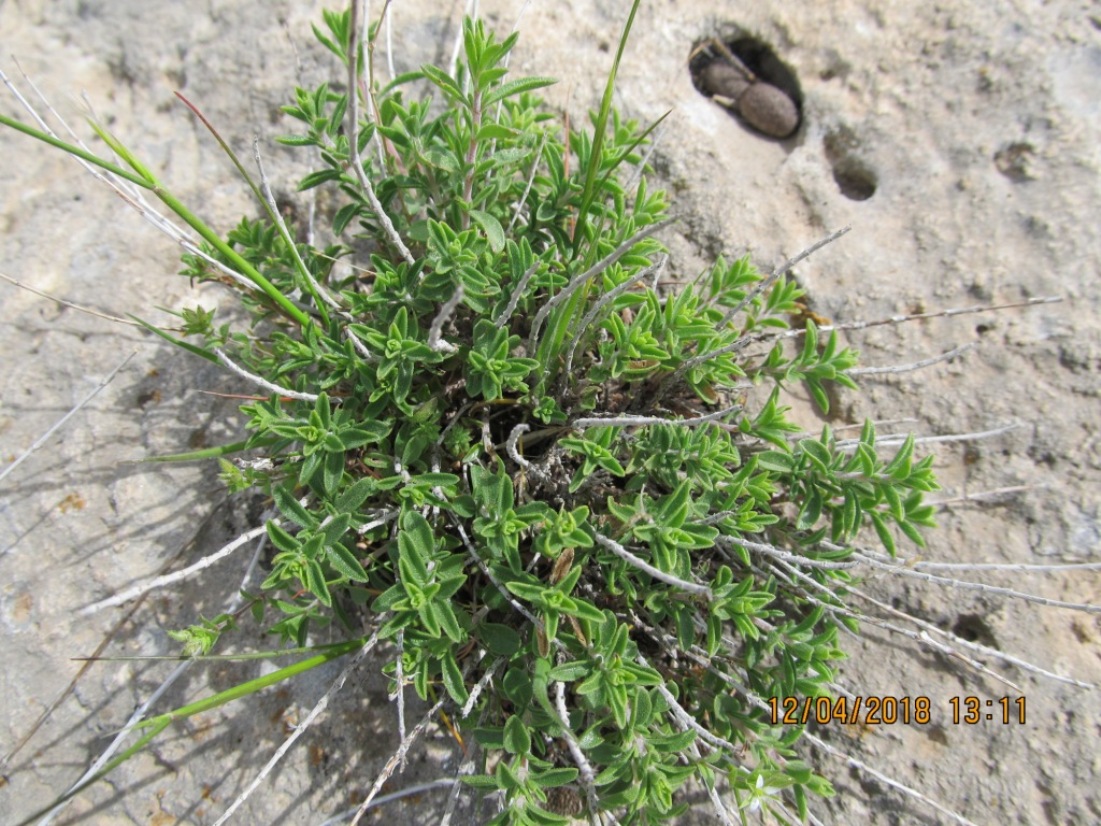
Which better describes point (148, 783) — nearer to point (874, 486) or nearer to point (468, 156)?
point (468, 156)

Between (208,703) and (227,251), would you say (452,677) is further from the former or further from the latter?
(227,251)

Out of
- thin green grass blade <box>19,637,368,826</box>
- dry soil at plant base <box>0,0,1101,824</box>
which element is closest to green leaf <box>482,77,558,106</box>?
dry soil at plant base <box>0,0,1101,824</box>

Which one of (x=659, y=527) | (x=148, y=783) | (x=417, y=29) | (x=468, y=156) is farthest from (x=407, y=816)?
(x=417, y=29)

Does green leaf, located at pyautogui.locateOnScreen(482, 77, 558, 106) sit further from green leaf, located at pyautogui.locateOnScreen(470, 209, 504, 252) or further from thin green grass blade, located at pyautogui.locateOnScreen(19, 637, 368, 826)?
thin green grass blade, located at pyautogui.locateOnScreen(19, 637, 368, 826)

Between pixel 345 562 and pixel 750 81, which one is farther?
pixel 750 81

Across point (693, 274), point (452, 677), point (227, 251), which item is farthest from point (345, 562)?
point (693, 274)

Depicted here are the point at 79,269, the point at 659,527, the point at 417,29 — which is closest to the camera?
the point at 659,527
